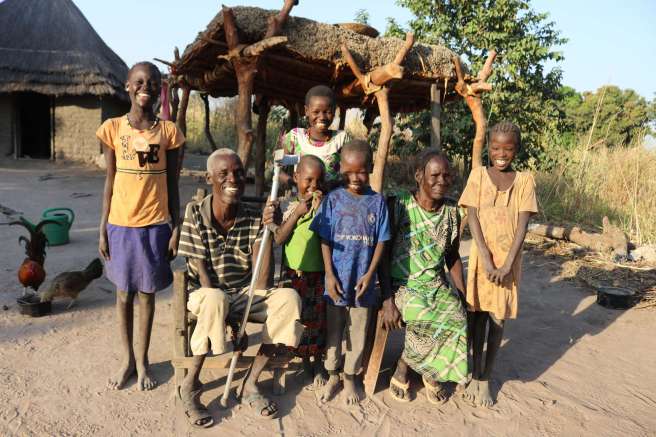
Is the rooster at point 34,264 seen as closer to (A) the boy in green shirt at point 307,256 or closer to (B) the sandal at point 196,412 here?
(B) the sandal at point 196,412

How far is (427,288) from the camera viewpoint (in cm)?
260

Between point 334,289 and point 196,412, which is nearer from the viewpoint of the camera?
point 196,412

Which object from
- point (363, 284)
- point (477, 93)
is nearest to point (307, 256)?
point (363, 284)

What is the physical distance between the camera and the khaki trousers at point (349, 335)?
8.29 feet

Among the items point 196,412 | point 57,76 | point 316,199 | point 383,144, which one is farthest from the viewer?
point 57,76

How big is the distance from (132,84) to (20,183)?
957cm

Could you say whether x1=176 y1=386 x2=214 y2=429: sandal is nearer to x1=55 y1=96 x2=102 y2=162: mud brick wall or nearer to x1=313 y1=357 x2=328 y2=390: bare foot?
x1=313 y1=357 x2=328 y2=390: bare foot

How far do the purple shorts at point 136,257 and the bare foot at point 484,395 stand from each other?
192 centimetres

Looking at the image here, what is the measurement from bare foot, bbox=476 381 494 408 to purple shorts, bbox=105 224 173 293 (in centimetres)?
192

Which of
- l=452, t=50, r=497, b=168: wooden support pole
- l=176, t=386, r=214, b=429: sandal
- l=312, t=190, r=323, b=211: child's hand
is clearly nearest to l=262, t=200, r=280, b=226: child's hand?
l=312, t=190, r=323, b=211: child's hand

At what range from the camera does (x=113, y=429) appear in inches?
85.1

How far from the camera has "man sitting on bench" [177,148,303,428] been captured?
7.38ft

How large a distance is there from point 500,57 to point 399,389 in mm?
7868

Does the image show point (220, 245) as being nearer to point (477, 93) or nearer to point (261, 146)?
point (477, 93)
